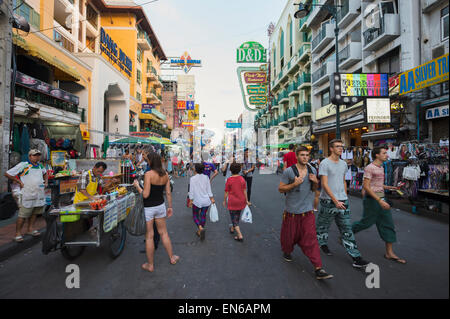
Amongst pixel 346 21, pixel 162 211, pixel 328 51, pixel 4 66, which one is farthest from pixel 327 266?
pixel 328 51

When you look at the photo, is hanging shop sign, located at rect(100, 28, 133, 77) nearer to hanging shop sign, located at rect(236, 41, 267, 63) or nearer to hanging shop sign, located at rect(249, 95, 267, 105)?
hanging shop sign, located at rect(236, 41, 267, 63)

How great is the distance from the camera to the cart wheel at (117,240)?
12.5 ft

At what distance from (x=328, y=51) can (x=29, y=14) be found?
21025 millimetres

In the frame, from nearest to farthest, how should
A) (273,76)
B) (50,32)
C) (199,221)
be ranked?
(199,221)
(50,32)
(273,76)

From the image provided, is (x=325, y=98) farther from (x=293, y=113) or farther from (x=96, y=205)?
(x=96, y=205)

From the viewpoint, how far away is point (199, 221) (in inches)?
196

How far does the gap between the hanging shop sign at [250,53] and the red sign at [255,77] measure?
1240mm

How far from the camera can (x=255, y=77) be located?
17.8 meters

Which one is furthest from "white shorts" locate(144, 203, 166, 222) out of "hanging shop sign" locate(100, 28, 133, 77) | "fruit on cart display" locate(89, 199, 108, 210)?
"hanging shop sign" locate(100, 28, 133, 77)

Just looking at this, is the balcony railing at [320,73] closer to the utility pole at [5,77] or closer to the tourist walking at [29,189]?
the utility pole at [5,77]

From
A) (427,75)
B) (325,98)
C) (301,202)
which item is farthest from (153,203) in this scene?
(325,98)

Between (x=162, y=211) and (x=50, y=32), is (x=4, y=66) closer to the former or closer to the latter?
(x=162, y=211)

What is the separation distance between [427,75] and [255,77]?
1615cm

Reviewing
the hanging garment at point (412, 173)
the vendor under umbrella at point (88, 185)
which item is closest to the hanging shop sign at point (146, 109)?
the vendor under umbrella at point (88, 185)
